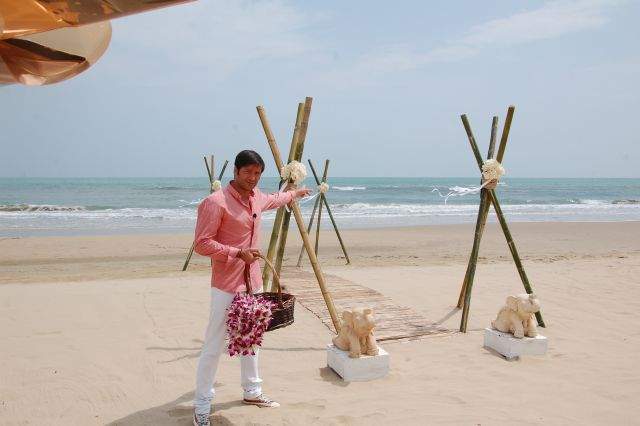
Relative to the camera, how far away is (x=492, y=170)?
5.27 m

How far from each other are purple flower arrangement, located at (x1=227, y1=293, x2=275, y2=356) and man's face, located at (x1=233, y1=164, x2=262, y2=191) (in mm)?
683

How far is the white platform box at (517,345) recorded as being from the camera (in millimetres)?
4395

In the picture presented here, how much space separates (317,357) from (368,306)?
1.53m

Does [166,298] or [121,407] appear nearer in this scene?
[121,407]

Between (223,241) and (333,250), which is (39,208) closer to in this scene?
(333,250)

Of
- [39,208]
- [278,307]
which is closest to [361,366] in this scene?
[278,307]

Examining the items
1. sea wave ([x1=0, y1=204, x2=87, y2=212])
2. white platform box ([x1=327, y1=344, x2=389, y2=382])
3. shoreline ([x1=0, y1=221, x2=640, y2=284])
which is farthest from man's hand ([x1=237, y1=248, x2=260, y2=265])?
sea wave ([x1=0, y1=204, x2=87, y2=212])

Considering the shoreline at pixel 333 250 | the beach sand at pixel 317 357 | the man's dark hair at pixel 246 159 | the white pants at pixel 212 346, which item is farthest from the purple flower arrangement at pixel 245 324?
the shoreline at pixel 333 250

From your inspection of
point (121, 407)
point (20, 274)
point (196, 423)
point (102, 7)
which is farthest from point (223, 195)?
point (20, 274)

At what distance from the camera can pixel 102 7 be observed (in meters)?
1.11

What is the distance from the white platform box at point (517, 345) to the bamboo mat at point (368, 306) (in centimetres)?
65

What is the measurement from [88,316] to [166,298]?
41.9 inches

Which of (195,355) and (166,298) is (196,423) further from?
(166,298)

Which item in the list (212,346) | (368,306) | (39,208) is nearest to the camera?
(212,346)
